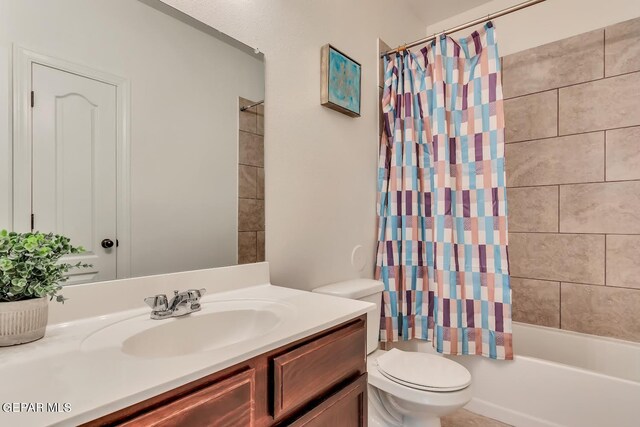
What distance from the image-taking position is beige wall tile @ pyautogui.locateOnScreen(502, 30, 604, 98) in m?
2.03

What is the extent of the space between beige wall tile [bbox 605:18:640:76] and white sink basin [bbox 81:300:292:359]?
2375 mm

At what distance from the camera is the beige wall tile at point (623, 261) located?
1.90m

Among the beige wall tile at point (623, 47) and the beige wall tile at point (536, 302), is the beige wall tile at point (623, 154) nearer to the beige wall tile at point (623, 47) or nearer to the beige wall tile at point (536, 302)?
the beige wall tile at point (623, 47)

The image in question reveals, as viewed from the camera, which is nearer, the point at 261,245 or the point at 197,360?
the point at 197,360

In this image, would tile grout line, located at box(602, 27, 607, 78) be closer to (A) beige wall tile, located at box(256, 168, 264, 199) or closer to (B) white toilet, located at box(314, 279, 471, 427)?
(B) white toilet, located at box(314, 279, 471, 427)

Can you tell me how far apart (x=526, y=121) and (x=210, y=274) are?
226 cm

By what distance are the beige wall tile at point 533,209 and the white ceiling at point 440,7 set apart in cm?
136

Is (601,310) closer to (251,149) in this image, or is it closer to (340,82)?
(340,82)

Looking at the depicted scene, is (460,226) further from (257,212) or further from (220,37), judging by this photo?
(220,37)

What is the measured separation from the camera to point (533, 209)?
2227mm

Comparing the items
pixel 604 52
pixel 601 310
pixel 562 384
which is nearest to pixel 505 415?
pixel 562 384

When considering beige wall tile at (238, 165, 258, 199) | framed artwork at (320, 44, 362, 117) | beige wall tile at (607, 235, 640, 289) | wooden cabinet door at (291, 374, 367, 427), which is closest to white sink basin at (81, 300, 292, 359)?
wooden cabinet door at (291, 374, 367, 427)

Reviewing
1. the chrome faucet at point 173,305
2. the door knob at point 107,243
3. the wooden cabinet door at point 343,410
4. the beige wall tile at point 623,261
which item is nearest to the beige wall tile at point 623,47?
the beige wall tile at point 623,261

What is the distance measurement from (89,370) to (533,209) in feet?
8.14
